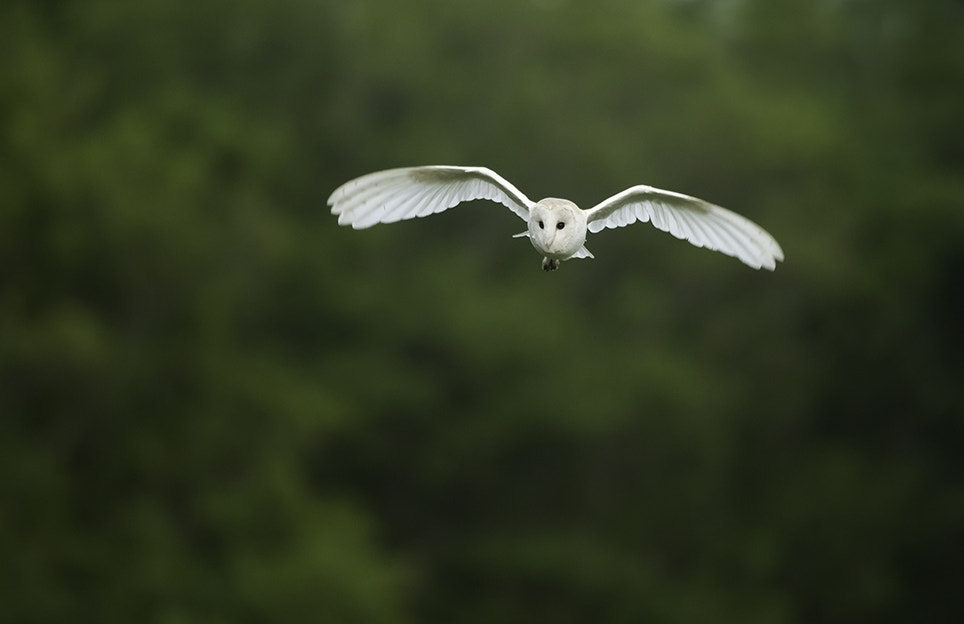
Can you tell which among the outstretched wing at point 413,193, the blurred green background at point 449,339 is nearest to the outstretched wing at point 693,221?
the outstretched wing at point 413,193

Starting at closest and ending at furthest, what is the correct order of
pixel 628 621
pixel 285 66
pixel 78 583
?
pixel 78 583, pixel 628 621, pixel 285 66

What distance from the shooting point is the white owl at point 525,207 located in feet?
14.1

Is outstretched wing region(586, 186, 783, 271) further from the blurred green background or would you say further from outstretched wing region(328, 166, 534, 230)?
the blurred green background

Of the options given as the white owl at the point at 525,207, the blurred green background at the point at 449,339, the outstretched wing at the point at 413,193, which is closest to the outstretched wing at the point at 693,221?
the white owl at the point at 525,207

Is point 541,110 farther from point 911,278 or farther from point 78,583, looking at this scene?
point 78,583

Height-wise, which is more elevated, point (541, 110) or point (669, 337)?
point (541, 110)

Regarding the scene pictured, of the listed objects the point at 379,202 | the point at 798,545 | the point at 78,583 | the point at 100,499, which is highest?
the point at 798,545

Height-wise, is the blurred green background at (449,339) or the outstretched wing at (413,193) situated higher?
the blurred green background at (449,339)

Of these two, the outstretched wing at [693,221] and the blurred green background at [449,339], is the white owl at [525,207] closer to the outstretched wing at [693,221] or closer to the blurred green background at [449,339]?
the outstretched wing at [693,221]

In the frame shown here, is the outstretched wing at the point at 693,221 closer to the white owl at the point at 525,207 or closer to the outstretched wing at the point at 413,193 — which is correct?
the white owl at the point at 525,207

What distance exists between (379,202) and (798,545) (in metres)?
24.8

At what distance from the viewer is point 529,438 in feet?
87.4

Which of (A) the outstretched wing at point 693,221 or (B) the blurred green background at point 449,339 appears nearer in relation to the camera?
(A) the outstretched wing at point 693,221

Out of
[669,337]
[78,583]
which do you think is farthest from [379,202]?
[669,337]
